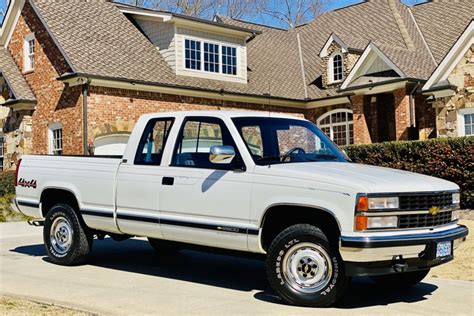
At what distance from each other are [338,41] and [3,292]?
20.7 m

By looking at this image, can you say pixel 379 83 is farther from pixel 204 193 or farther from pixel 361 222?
pixel 361 222

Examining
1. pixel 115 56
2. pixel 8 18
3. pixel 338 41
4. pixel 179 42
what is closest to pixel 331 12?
pixel 338 41

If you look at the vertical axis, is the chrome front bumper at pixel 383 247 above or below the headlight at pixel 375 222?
below

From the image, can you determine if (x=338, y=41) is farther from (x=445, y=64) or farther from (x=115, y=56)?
(x=115, y=56)

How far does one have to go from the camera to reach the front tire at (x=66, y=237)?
871 centimetres

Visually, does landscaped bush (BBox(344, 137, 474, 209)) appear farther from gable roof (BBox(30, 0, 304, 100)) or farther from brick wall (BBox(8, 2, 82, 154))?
brick wall (BBox(8, 2, 82, 154))

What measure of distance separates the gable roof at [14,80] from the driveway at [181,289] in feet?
43.8

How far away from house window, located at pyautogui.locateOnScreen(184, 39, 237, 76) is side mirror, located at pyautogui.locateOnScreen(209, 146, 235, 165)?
56.9 feet

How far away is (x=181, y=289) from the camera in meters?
7.34

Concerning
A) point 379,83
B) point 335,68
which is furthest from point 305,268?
point 335,68

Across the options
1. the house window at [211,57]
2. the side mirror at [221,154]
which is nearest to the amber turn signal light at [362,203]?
the side mirror at [221,154]

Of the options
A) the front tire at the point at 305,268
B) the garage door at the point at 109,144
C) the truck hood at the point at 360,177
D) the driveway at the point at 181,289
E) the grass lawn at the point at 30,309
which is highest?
the garage door at the point at 109,144

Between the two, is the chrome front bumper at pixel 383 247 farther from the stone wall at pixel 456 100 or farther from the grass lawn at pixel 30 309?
the stone wall at pixel 456 100

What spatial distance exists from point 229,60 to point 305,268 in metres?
19.8
